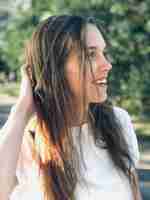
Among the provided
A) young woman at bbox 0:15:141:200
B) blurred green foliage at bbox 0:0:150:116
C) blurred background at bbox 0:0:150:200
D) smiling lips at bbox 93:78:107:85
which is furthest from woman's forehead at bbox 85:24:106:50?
blurred green foliage at bbox 0:0:150:116

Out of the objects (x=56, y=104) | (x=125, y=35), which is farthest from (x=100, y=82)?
(x=125, y=35)

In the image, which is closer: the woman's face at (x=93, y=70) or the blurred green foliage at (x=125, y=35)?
the woman's face at (x=93, y=70)

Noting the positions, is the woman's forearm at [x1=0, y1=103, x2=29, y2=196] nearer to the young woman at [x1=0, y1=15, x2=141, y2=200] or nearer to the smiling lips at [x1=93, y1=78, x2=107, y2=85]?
the young woman at [x1=0, y1=15, x2=141, y2=200]

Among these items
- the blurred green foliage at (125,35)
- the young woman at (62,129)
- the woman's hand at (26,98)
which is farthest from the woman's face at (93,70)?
the blurred green foliage at (125,35)

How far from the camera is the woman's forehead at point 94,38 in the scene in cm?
160

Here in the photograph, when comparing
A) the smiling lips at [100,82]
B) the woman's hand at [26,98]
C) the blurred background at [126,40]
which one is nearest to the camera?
the smiling lips at [100,82]

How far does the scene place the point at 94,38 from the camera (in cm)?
162

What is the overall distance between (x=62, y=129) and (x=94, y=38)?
0.88 feet

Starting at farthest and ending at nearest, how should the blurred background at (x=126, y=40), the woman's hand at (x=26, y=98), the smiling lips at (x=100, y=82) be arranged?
the blurred background at (x=126, y=40) < the woman's hand at (x=26, y=98) < the smiling lips at (x=100, y=82)

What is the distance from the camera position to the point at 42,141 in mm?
1624

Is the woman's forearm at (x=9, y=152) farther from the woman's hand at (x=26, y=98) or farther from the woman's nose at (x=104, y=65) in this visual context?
the woman's nose at (x=104, y=65)

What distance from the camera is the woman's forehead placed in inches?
63.2

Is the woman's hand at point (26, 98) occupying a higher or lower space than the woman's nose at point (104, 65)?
lower

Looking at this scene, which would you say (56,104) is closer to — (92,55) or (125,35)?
(92,55)
